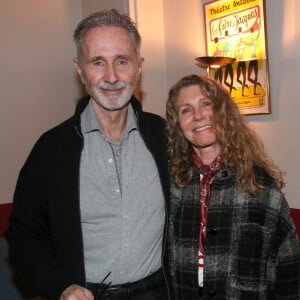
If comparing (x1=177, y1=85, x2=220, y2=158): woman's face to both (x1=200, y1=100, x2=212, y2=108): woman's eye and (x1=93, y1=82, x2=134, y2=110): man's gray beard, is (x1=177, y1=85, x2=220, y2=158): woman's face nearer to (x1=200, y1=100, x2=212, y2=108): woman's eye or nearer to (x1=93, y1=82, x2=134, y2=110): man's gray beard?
(x1=200, y1=100, x2=212, y2=108): woman's eye

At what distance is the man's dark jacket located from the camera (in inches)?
67.7

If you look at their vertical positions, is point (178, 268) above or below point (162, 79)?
below

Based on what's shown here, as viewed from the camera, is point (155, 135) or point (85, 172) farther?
point (155, 135)

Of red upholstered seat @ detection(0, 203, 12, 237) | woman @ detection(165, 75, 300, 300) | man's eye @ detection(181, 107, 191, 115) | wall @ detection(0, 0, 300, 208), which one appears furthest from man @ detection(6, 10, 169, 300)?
red upholstered seat @ detection(0, 203, 12, 237)

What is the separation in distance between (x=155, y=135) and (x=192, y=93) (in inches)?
10.6

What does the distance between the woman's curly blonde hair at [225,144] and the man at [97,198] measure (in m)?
0.12

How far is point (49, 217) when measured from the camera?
1.78m

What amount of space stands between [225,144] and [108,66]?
612mm

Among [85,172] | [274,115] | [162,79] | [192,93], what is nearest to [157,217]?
[85,172]

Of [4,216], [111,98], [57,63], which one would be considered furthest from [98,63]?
[57,63]

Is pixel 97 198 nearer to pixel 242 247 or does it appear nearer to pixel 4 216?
pixel 242 247

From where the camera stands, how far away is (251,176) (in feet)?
5.85

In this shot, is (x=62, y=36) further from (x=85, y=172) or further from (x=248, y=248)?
(x=248, y=248)

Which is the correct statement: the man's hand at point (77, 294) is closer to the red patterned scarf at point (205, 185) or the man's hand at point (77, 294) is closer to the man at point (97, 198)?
the man at point (97, 198)
